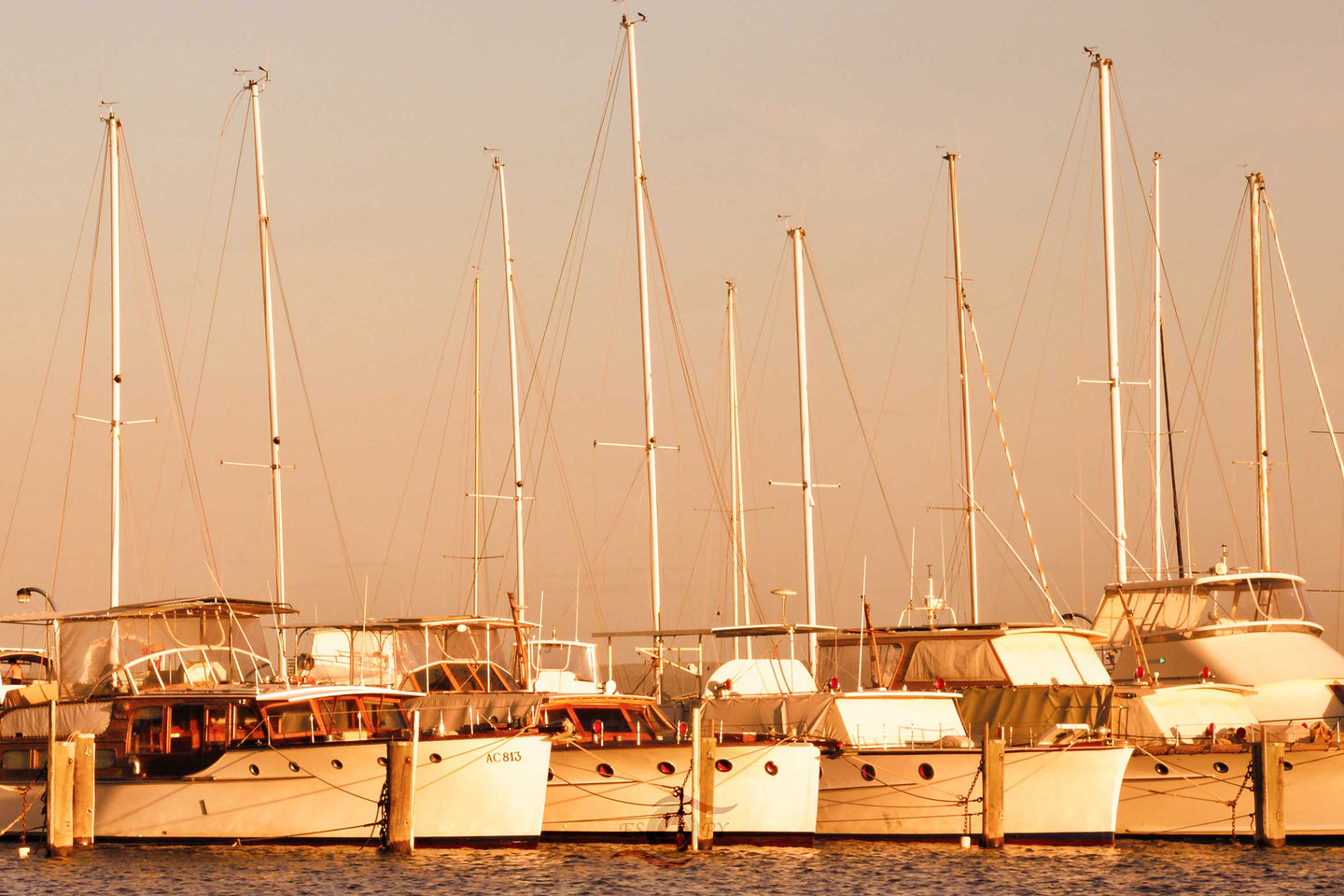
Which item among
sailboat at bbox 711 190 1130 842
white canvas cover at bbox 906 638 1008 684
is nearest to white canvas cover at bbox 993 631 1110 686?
white canvas cover at bbox 906 638 1008 684

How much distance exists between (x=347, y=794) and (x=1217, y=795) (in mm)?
18019

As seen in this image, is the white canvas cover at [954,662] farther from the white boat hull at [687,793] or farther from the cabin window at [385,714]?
the cabin window at [385,714]

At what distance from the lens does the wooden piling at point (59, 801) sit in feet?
116

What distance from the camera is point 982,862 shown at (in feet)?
116

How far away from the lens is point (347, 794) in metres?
35.5

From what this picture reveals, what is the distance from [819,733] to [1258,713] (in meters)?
11.4

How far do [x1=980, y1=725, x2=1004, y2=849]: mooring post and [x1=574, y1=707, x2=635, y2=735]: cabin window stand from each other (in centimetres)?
763

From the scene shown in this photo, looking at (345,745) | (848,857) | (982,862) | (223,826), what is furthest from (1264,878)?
(223,826)

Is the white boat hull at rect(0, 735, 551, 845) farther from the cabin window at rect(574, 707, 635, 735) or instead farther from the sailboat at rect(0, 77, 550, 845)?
the cabin window at rect(574, 707, 635, 735)

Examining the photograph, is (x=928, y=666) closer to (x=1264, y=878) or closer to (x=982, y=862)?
(x=982, y=862)

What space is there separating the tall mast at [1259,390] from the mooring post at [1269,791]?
13.8m

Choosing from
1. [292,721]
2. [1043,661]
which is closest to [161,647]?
[292,721]

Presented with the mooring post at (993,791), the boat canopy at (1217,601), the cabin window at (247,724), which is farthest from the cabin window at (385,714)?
the boat canopy at (1217,601)

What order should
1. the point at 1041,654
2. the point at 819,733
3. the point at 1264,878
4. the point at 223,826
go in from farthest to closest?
the point at 1041,654
the point at 819,733
the point at 223,826
the point at 1264,878
